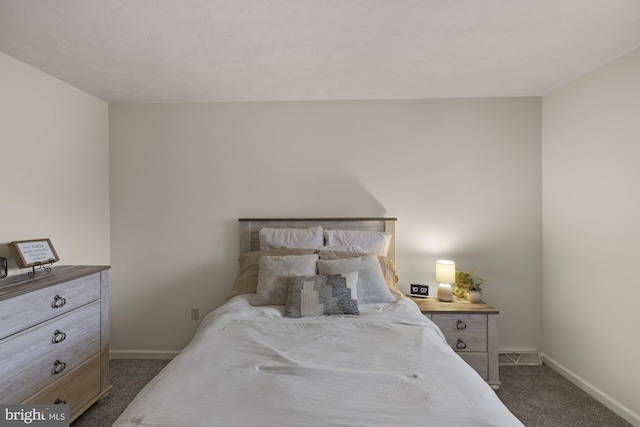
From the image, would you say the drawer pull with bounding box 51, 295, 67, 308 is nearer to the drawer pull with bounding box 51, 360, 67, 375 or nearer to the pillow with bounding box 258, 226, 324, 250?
the drawer pull with bounding box 51, 360, 67, 375

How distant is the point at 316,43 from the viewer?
2.06 metres

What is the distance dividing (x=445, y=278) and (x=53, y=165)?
10.9 feet

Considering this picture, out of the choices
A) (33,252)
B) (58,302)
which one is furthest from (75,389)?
(33,252)

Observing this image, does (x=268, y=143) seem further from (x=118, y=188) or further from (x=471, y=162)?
(x=471, y=162)

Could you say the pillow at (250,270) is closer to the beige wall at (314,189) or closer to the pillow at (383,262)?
the pillow at (383,262)

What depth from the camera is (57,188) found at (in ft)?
8.48

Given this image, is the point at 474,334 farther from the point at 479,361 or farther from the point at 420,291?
the point at 420,291

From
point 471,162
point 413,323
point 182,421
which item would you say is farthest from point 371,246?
point 182,421

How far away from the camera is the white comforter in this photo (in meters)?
1.13

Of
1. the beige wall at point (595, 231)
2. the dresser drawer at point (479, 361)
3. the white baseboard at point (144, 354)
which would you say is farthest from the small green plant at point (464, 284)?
the white baseboard at point (144, 354)

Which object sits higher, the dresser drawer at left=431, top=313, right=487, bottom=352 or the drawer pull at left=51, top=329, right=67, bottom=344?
the drawer pull at left=51, top=329, right=67, bottom=344

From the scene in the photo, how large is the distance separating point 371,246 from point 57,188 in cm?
261

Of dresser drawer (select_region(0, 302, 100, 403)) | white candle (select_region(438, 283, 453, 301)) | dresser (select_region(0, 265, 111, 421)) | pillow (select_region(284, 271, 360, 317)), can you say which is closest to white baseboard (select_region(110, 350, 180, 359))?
dresser (select_region(0, 265, 111, 421))

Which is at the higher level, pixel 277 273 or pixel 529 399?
pixel 277 273
